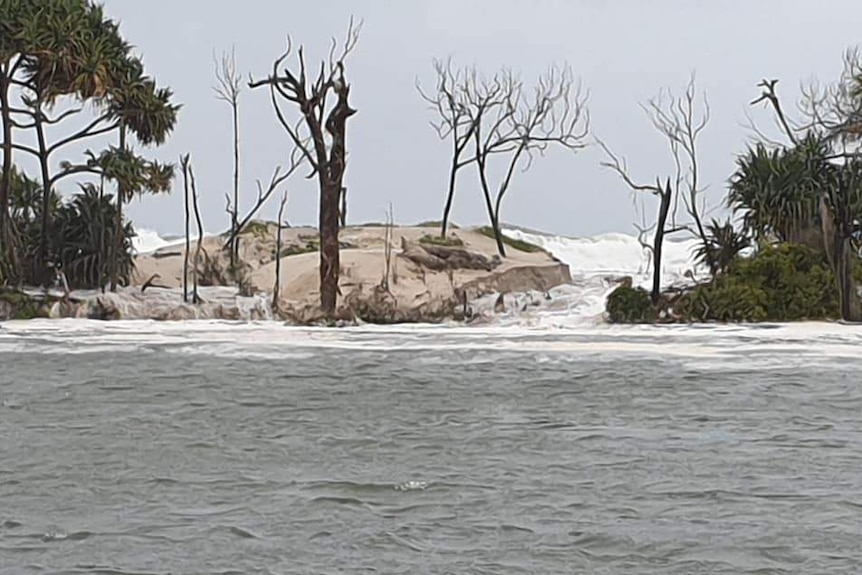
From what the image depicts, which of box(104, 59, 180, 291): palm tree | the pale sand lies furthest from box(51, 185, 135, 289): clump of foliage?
the pale sand

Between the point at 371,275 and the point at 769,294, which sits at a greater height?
the point at 371,275

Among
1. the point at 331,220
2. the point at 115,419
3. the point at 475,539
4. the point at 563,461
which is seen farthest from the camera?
the point at 331,220

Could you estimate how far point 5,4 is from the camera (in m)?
17.0

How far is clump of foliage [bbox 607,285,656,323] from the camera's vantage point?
14.7 meters

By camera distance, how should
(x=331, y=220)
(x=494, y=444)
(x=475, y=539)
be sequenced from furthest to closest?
(x=331, y=220)
(x=494, y=444)
(x=475, y=539)

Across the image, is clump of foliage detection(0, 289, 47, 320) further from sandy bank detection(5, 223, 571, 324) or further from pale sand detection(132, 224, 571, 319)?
Result: pale sand detection(132, 224, 571, 319)

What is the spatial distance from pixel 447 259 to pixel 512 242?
7.06m

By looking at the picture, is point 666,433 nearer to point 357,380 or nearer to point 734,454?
point 734,454

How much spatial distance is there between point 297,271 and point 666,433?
54.6 ft

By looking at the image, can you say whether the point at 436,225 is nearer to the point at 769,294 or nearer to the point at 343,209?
the point at 343,209

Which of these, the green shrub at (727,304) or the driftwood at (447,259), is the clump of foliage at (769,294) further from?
the driftwood at (447,259)

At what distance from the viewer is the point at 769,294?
572 inches

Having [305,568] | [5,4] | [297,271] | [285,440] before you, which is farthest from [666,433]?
[297,271]

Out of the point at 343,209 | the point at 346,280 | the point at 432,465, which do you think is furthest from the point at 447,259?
the point at 432,465
